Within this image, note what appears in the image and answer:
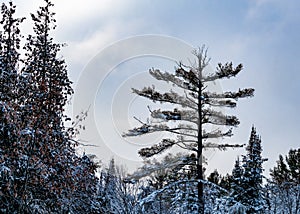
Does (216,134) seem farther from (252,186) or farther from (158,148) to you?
(252,186)

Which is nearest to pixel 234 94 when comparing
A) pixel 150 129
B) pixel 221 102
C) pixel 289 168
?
pixel 221 102

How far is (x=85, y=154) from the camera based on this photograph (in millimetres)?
11625

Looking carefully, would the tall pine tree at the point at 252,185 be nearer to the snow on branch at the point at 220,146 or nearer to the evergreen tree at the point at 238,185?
the evergreen tree at the point at 238,185

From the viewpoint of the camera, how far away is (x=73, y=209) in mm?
9836

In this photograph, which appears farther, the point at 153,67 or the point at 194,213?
the point at 153,67

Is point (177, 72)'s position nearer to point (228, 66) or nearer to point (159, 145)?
point (228, 66)

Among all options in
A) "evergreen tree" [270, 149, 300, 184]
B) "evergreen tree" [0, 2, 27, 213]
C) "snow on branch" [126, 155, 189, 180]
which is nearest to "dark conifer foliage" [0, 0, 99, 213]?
Result: "evergreen tree" [0, 2, 27, 213]

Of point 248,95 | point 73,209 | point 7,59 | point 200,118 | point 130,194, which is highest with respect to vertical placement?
point 248,95

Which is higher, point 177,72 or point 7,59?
point 177,72

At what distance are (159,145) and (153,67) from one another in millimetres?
3203

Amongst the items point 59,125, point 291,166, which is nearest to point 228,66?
point 59,125

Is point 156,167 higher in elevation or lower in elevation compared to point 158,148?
lower

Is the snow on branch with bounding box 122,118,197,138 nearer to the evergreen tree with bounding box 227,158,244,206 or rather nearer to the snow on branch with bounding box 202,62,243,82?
the snow on branch with bounding box 202,62,243,82

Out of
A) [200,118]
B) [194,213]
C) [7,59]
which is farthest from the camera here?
[200,118]
